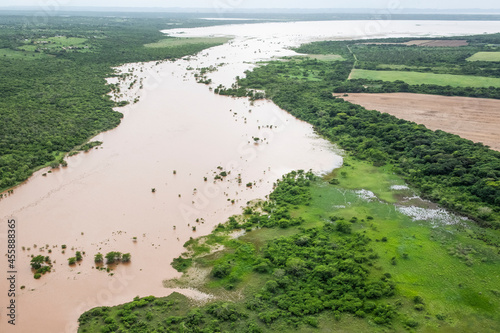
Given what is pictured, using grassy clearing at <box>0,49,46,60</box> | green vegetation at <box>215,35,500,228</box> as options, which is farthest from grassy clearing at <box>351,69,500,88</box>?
grassy clearing at <box>0,49,46,60</box>

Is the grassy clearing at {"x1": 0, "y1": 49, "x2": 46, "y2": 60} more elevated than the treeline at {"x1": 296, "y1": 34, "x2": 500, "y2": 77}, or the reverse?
the treeline at {"x1": 296, "y1": 34, "x2": 500, "y2": 77}

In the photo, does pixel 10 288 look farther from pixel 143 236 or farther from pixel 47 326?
pixel 143 236

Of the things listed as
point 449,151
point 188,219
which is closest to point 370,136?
point 449,151

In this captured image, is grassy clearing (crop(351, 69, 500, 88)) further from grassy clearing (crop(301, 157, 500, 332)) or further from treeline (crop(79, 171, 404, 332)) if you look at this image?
treeline (crop(79, 171, 404, 332))

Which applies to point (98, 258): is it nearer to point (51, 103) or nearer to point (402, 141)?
point (402, 141)

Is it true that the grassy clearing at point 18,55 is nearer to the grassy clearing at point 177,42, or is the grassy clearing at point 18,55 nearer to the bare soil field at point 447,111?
the grassy clearing at point 177,42

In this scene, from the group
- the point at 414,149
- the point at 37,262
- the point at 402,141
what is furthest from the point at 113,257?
the point at 402,141

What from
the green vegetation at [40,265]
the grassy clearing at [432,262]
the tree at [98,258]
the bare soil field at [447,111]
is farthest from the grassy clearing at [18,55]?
the grassy clearing at [432,262]
